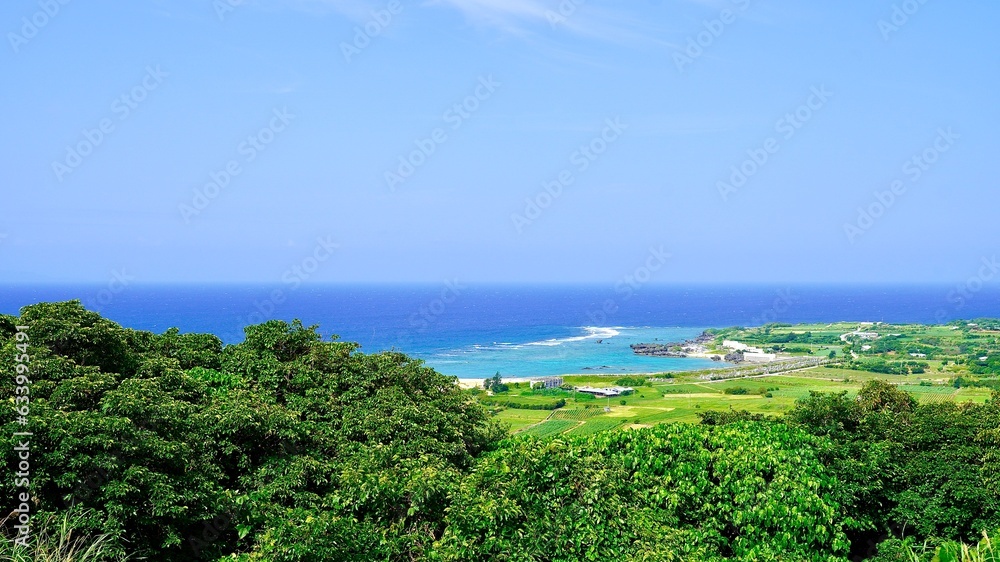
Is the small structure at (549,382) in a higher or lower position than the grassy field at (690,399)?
higher

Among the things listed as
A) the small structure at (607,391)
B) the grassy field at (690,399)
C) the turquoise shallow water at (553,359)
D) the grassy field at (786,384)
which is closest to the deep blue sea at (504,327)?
the turquoise shallow water at (553,359)

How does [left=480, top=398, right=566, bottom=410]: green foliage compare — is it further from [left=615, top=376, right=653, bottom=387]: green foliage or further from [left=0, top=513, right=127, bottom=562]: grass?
[left=0, top=513, right=127, bottom=562]: grass

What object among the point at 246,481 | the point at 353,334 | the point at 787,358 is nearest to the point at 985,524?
the point at 246,481

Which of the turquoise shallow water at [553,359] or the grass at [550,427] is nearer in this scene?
the grass at [550,427]

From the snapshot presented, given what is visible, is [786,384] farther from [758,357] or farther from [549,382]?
[758,357]

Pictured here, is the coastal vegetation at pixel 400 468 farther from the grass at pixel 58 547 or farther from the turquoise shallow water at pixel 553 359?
the turquoise shallow water at pixel 553 359

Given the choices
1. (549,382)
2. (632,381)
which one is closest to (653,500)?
(549,382)

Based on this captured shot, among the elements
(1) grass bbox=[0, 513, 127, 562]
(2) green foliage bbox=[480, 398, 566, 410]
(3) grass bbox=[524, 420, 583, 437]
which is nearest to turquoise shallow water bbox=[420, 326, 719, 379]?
(2) green foliage bbox=[480, 398, 566, 410]
